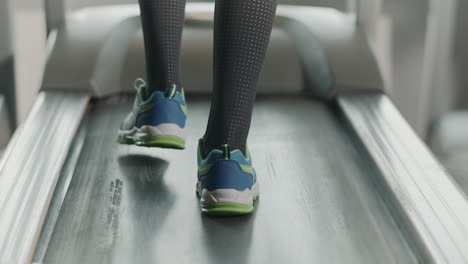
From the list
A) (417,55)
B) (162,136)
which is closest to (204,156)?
(162,136)

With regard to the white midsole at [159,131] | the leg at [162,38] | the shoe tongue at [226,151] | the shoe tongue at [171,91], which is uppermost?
the leg at [162,38]

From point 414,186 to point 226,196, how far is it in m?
0.46

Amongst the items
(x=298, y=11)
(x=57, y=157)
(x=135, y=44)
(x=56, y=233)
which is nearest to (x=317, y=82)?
(x=298, y=11)

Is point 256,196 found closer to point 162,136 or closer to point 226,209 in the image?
point 226,209

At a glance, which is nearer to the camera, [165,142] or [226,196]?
[226,196]

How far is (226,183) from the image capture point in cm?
128

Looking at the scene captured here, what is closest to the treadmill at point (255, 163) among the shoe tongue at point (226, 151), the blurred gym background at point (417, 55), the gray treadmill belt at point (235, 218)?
the gray treadmill belt at point (235, 218)

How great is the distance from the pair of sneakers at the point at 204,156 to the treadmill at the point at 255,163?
40mm

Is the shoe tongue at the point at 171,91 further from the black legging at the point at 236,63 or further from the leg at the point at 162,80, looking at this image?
the black legging at the point at 236,63

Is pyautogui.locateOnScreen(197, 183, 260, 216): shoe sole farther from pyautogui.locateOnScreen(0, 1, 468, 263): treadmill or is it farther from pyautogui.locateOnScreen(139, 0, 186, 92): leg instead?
pyautogui.locateOnScreen(139, 0, 186, 92): leg

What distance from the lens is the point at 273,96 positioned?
2160mm

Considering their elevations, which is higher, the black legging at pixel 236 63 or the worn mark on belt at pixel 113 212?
the black legging at pixel 236 63

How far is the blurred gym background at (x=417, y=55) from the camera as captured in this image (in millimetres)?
2619

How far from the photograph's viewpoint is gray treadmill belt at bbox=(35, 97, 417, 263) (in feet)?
4.00
